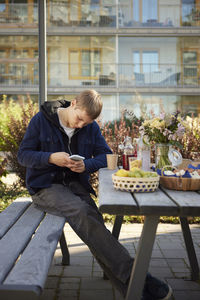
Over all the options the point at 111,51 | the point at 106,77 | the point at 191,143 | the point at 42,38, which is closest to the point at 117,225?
the point at 42,38

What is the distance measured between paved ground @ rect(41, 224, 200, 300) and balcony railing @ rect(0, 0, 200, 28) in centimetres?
1728

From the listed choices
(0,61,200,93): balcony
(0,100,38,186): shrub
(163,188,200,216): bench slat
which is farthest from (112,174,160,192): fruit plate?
(0,61,200,93): balcony

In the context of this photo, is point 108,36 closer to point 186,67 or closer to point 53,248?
point 186,67

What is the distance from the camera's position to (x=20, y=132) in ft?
19.5

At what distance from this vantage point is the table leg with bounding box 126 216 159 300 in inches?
73.6

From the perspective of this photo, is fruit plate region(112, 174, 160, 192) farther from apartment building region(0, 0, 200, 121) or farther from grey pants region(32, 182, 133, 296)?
apartment building region(0, 0, 200, 121)

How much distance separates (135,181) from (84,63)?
18596mm

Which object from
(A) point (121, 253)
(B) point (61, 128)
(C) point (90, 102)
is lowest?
(A) point (121, 253)

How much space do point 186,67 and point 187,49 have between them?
3.74 feet

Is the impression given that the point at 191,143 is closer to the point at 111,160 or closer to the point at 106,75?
the point at 111,160

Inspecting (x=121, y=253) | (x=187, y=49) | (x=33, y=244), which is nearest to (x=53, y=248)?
(x=33, y=244)

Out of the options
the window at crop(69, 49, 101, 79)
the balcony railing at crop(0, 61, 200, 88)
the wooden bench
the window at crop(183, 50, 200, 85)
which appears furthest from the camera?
the window at crop(69, 49, 101, 79)

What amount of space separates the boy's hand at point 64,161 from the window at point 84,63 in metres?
17.5

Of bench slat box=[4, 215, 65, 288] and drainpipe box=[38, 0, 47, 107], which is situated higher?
drainpipe box=[38, 0, 47, 107]
